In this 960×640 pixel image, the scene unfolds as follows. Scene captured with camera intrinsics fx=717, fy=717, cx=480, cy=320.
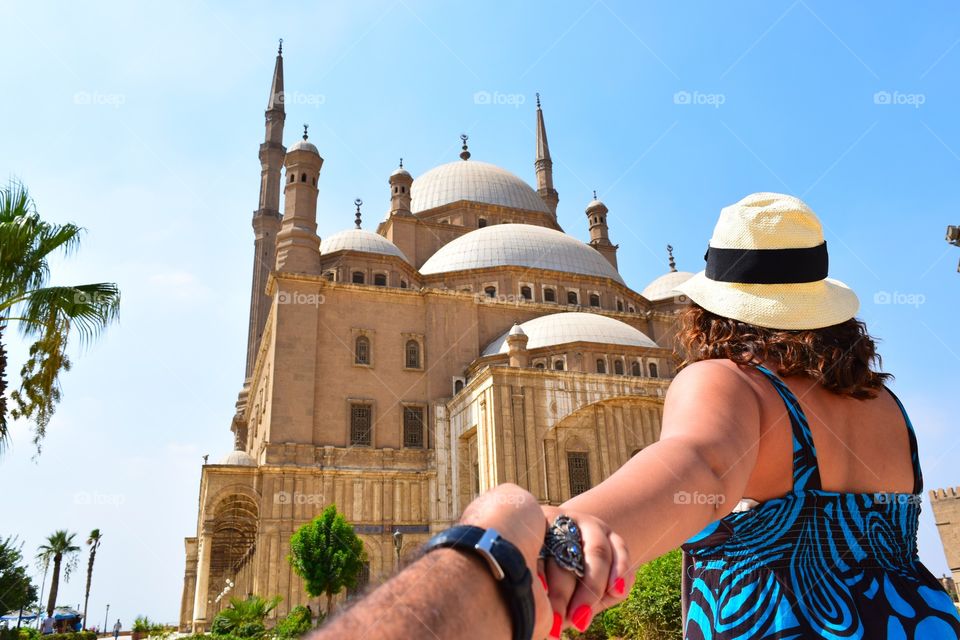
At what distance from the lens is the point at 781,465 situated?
1481 mm

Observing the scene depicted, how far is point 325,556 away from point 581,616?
17.0 metres

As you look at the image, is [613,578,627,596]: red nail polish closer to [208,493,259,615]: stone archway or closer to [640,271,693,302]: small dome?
[208,493,259,615]: stone archway

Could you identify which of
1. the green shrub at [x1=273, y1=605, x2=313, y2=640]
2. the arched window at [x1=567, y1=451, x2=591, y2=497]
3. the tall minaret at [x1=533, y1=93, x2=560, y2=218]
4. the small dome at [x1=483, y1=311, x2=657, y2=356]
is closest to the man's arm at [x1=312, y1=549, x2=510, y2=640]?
the green shrub at [x1=273, y1=605, x2=313, y2=640]

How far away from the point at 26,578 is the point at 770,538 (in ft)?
61.1

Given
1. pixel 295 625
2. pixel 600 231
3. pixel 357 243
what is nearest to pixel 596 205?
pixel 600 231

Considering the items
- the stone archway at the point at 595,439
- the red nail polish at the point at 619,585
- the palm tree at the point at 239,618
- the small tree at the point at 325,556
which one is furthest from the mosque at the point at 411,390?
the red nail polish at the point at 619,585

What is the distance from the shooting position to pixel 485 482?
62.5 feet

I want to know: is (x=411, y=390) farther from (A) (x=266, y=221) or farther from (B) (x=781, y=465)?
(B) (x=781, y=465)

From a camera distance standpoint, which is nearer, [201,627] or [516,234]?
[201,627]

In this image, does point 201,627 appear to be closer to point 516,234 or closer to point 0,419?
point 0,419

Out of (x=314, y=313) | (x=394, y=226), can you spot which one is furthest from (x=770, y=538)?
(x=394, y=226)

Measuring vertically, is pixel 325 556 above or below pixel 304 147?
below

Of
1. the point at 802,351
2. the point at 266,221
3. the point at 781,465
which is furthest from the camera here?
the point at 266,221

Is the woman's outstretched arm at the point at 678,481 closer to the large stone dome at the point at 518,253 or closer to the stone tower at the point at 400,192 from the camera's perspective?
the large stone dome at the point at 518,253
